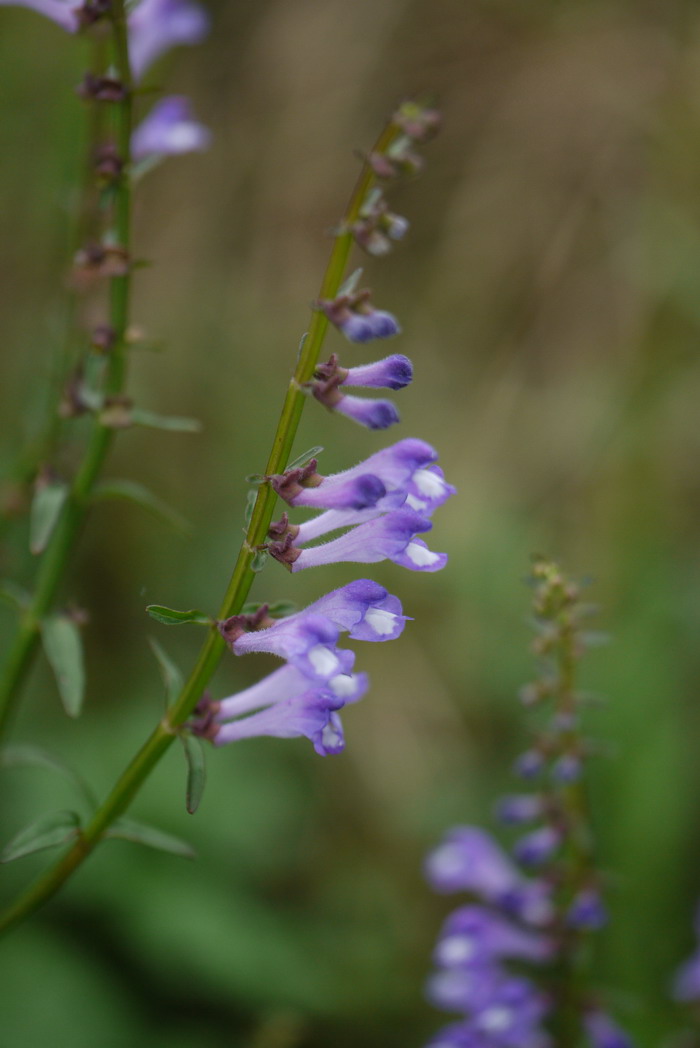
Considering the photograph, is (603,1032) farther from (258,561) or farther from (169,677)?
(258,561)

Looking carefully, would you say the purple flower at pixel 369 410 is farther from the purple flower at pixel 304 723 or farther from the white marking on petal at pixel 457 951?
the white marking on petal at pixel 457 951

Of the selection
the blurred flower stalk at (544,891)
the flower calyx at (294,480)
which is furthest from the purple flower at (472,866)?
the flower calyx at (294,480)

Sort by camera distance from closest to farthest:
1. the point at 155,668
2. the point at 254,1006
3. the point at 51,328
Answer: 1. the point at 51,328
2. the point at 254,1006
3. the point at 155,668

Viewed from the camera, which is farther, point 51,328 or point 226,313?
point 226,313

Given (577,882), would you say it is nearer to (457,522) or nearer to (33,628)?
(33,628)

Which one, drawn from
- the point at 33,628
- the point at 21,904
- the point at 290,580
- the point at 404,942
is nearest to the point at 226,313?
the point at 290,580

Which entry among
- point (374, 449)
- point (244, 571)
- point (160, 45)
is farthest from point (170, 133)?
point (374, 449)
